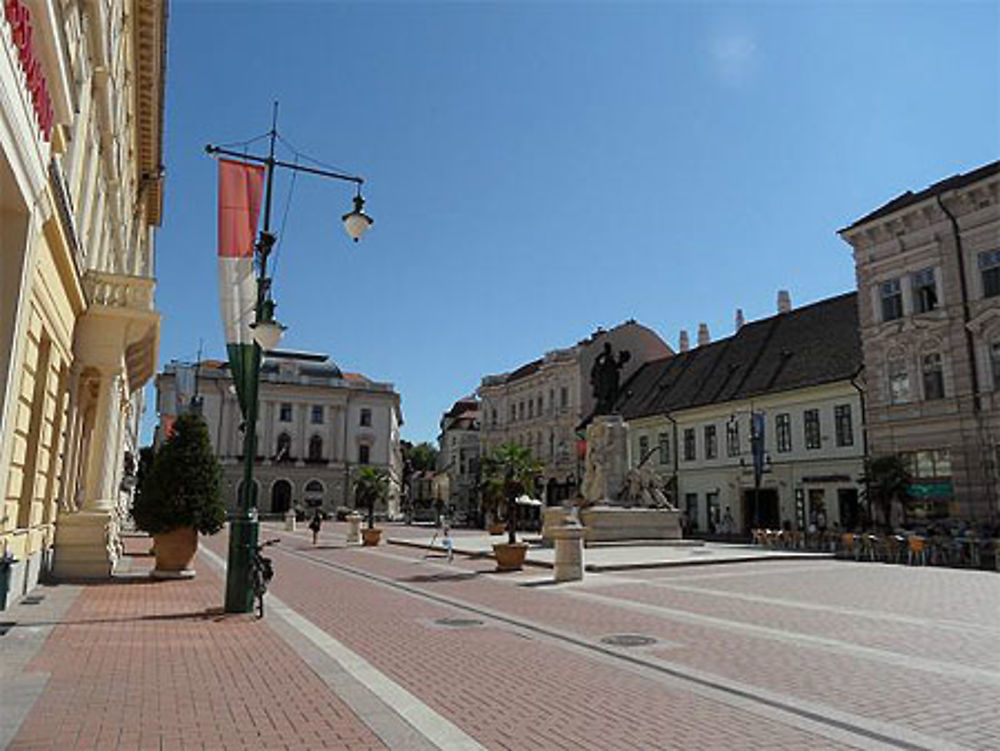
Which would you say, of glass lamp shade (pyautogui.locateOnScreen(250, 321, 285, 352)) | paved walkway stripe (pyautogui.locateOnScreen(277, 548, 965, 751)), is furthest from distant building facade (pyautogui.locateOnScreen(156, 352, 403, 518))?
paved walkway stripe (pyautogui.locateOnScreen(277, 548, 965, 751))

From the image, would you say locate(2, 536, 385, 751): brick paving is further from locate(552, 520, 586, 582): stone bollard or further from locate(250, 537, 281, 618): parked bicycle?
locate(552, 520, 586, 582): stone bollard

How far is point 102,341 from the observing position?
16.3 m

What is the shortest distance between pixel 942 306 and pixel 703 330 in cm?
2917

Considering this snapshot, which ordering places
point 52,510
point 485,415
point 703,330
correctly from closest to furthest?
point 52,510, point 703,330, point 485,415

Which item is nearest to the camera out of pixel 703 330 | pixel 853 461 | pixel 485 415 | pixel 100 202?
pixel 100 202

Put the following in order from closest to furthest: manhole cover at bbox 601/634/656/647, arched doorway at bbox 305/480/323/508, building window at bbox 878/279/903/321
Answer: manhole cover at bbox 601/634/656/647 < building window at bbox 878/279/903/321 < arched doorway at bbox 305/480/323/508

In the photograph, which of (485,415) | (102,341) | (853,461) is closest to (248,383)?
A: (102,341)

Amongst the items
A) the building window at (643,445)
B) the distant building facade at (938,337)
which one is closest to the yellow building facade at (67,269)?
the distant building facade at (938,337)

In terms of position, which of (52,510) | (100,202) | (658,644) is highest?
(100,202)

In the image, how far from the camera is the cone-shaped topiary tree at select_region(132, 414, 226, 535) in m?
16.7

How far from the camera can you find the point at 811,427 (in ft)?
132

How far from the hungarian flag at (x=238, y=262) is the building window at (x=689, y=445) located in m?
39.7

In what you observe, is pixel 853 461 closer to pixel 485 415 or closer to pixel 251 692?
pixel 251 692

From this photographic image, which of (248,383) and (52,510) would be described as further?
(52,510)
